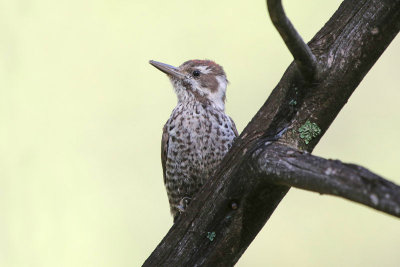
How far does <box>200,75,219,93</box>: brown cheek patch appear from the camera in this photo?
462 centimetres

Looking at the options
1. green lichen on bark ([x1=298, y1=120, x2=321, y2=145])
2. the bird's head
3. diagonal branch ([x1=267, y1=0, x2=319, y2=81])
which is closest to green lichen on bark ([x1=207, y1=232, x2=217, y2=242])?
green lichen on bark ([x1=298, y1=120, x2=321, y2=145])

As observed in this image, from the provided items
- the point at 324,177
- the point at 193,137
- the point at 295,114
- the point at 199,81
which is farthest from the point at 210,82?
the point at 324,177

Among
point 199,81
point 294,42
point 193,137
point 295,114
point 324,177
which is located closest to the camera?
point 324,177

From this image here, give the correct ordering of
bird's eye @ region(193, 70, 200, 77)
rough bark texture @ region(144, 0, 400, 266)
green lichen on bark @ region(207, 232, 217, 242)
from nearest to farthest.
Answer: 1. rough bark texture @ region(144, 0, 400, 266)
2. green lichen on bark @ region(207, 232, 217, 242)
3. bird's eye @ region(193, 70, 200, 77)

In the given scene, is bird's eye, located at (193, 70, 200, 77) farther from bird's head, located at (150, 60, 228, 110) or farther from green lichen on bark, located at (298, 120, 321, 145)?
green lichen on bark, located at (298, 120, 321, 145)

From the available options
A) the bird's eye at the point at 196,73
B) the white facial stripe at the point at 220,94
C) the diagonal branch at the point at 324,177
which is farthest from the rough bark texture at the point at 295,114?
the bird's eye at the point at 196,73

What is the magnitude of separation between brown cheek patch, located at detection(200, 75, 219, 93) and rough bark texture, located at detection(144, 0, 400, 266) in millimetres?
1624

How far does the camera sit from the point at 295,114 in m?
2.94

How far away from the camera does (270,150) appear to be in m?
2.77

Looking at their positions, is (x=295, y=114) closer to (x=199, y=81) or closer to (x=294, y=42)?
(x=294, y=42)

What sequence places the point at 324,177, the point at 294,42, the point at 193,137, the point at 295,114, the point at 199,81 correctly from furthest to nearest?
the point at 199,81
the point at 193,137
the point at 295,114
the point at 294,42
the point at 324,177

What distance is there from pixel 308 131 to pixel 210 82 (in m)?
1.76

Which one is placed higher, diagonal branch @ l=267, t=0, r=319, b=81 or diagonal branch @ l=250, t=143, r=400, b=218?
diagonal branch @ l=267, t=0, r=319, b=81

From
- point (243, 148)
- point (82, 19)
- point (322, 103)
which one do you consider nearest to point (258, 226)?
point (243, 148)
